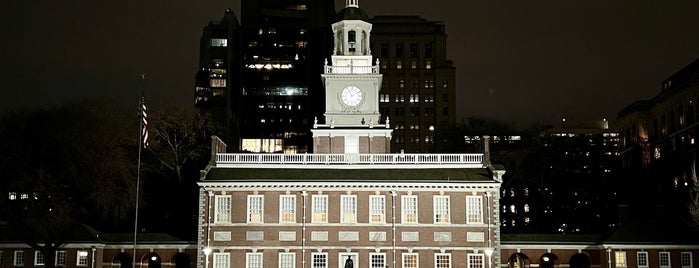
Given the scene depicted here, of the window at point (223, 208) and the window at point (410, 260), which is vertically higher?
the window at point (223, 208)

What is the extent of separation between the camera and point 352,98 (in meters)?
61.8

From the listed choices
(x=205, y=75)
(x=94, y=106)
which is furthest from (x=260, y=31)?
(x=94, y=106)

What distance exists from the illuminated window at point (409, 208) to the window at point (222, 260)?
11310 mm

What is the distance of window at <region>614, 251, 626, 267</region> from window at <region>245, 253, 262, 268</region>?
22934mm

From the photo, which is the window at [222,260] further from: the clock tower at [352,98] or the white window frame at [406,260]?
the clock tower at [352,98]

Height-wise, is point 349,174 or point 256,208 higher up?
point 349,174

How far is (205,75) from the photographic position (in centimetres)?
17850

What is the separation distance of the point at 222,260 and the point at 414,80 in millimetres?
120253

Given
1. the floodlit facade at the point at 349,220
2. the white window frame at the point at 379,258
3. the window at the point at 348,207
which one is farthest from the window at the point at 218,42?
the white window frame at the point at 379,258

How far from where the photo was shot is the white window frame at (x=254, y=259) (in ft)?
174

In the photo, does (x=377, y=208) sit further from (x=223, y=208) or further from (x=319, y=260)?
(x=223, y=208)

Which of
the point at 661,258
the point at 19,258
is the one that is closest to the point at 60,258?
the point at 19,258

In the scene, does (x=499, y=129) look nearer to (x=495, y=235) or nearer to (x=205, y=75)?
(x=495, y=235)

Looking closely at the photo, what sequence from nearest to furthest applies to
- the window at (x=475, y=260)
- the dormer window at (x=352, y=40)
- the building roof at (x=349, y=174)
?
the window at (x=475, y=260) < the building roof at (x=349, y=174) < the dormer window at (x=352, y=40)
